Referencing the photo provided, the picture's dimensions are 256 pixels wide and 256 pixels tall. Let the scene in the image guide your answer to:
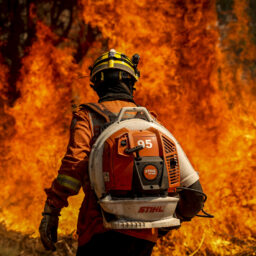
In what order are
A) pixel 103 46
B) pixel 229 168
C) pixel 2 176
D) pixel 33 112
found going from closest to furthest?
1. pixel 229 168
2. pixel 2 176
3. pixel 33 112
4. pixel 103 46

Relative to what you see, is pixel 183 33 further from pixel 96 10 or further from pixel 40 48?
pixel 40 48

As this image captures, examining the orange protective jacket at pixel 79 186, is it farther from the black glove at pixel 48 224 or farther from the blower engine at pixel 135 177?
the blower engine at pixel 135 177

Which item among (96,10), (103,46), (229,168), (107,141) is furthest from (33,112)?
(107,141)

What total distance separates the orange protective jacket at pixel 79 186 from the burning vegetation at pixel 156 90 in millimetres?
3126

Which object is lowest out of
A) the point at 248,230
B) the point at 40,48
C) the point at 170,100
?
the point at 248,230

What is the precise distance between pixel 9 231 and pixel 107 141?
4093 mm

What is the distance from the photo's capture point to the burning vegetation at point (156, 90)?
5156mm

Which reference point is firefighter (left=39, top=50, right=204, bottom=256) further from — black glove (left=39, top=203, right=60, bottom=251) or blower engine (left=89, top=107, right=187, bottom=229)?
blower engine (left=89, top=107, right=187, bottom=229)

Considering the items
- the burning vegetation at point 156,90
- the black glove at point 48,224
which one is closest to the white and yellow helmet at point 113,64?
the black glove at point 48,224

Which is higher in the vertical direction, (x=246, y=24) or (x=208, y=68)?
(x=246, y=24)

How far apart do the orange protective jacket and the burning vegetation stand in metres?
3.13

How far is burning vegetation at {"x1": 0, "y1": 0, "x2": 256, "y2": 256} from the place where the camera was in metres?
5.16

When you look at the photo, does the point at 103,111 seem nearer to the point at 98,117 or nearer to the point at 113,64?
the point at 98,117

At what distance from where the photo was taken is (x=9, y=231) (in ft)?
16.2
